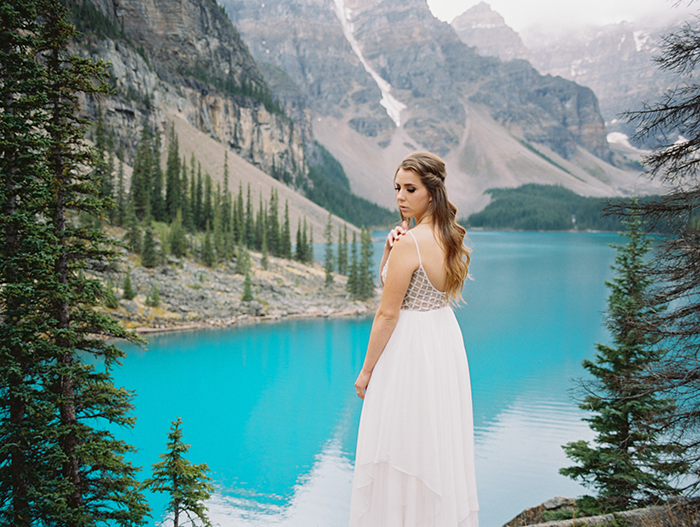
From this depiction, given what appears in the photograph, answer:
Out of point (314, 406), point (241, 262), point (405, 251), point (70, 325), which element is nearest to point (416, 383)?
point (405, 251)

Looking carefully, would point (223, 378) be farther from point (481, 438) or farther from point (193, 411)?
point (481, 438)

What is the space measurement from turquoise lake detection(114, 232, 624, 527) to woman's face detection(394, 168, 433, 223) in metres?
11.7

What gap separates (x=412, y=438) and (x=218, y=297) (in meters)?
35.3

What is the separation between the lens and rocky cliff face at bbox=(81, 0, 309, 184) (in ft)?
228

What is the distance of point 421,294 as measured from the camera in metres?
2.54

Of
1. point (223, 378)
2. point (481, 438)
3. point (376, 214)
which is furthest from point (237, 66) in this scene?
point (481, 438)

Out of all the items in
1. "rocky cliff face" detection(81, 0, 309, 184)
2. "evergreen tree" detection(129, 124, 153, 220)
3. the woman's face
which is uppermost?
"rocky cliff face" detection(81, 0, 309, 184)

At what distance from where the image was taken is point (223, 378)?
23.5m

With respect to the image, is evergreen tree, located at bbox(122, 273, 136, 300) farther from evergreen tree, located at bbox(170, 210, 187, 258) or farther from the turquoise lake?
evergreen tree, located at bbox(170, 210, 187, 258)

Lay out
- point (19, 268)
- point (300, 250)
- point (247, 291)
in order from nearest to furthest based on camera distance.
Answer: point (19, 268) → point (247, 291) → point (300, 250)

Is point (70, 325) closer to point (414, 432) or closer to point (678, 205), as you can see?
point (414, 432)

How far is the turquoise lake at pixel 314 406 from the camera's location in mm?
13398

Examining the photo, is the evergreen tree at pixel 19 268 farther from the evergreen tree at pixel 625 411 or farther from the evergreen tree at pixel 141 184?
the evergreen tree at pixel 141 184

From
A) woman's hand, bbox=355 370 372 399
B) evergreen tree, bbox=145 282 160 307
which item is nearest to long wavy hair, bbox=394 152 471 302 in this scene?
woman's hand, bbox=355 370 372 399
